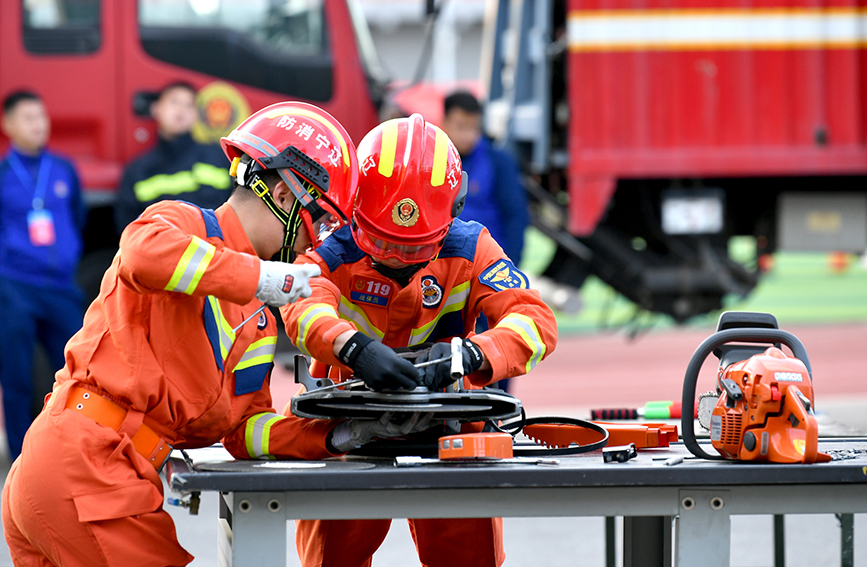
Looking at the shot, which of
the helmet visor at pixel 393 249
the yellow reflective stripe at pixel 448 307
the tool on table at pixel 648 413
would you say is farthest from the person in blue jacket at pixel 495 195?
the helmet visor at pixel 393 249

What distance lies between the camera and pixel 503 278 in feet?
9.77

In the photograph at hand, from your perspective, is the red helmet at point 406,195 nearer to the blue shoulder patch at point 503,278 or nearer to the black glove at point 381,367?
the blue shoulder patch at point 503,278

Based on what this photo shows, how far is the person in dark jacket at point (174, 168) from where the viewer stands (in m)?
6.05

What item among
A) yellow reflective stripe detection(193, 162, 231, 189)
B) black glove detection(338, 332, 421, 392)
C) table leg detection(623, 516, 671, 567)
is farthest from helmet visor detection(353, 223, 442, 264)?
yellow reflective stripe detection(193, 162, 231, 189)

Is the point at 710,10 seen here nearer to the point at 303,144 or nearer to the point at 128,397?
the point at 303,144

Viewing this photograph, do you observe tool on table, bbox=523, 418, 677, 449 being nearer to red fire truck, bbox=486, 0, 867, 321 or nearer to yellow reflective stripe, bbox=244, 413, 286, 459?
yellow reflective stripe, bbox=244, 413, 286, 459

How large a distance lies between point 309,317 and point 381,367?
0.31 metres

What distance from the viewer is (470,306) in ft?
10.2

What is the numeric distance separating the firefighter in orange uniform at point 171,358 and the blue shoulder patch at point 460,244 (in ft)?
1.38

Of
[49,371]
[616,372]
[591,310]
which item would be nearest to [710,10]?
[616,372]

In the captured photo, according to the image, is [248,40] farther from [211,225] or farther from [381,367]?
[381,367]

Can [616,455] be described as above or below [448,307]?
below

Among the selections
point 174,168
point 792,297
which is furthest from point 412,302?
A: point 792,297

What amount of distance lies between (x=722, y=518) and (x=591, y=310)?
14.3m
